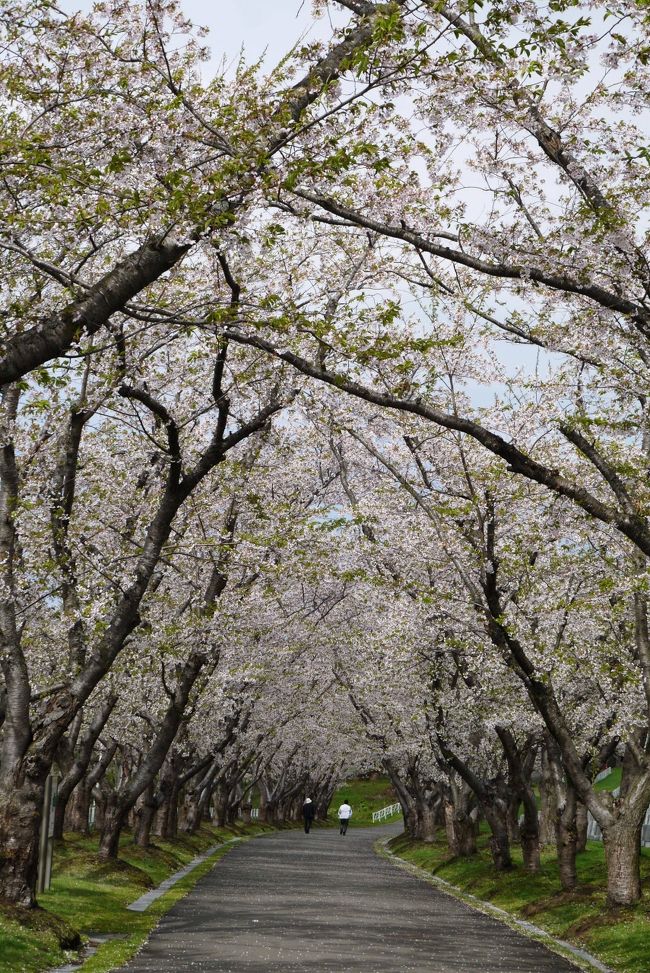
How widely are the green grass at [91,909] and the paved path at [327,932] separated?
0.43 m

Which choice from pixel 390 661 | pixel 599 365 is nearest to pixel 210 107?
pixel 599 365

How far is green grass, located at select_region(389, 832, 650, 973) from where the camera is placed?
1549cm

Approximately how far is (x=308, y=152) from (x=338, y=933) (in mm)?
13221

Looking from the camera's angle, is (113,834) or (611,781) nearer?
(113,834)

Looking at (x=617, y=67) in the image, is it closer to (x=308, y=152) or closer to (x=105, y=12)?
(x=308, y=152)

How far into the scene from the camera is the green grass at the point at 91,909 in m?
12.7

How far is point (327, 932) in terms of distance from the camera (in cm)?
1780

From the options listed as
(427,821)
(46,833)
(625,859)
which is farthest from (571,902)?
(427,821)

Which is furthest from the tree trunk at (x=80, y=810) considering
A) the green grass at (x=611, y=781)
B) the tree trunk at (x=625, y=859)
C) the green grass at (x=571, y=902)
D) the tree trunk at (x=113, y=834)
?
the green grass at (x=611, y=781)

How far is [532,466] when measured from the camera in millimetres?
10172

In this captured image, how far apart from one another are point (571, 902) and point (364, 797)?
94.5 m

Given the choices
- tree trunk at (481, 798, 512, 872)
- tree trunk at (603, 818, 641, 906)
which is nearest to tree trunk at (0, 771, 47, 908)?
tree trunk at (603, 818, 641, 906)

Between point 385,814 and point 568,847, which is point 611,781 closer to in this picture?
point 385,814

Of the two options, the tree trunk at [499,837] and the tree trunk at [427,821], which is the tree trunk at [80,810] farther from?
the tree trunk at [499,837]
